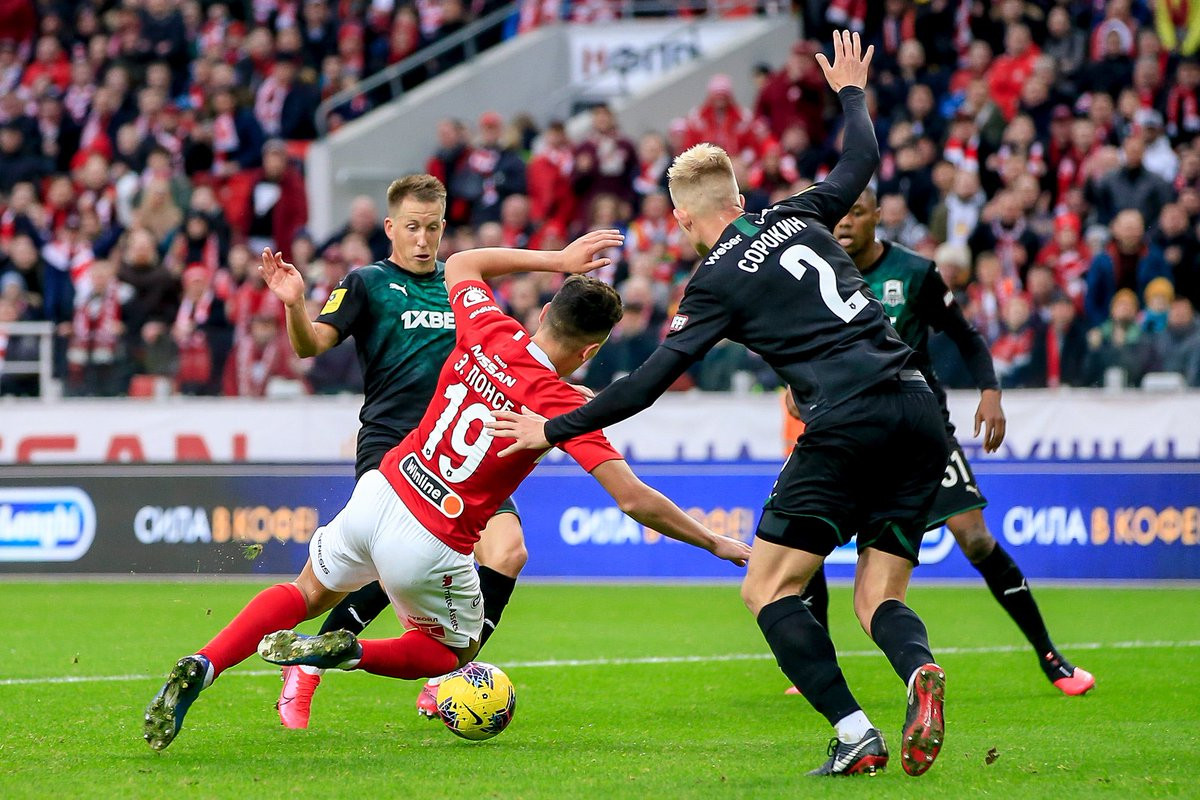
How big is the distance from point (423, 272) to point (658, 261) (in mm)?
9262

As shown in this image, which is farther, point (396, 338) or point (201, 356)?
point (201, 356)

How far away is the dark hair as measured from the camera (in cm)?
591

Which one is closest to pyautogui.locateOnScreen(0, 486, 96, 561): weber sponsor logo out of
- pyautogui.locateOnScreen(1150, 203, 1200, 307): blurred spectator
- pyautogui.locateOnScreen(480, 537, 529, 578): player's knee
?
pyautogui.locateOnScreen(480, 537, 529, 578): player's knee

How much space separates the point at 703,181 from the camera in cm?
585

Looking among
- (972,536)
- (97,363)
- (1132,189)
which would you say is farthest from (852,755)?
(97,363)

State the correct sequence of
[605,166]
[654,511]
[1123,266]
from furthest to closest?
[605,166]
[1123,266]
[654,511]

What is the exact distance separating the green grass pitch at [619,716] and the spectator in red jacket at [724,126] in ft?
25.7

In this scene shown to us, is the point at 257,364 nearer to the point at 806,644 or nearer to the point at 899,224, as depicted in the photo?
the point at 899,224

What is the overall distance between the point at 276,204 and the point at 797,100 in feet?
20.4

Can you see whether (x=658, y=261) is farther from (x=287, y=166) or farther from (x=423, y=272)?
(x=423, y=272)

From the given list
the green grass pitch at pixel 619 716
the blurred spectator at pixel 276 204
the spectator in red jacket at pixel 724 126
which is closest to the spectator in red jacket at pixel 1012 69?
the spectator in red jacket at pixel 724 126

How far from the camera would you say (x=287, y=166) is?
2045 centimetres

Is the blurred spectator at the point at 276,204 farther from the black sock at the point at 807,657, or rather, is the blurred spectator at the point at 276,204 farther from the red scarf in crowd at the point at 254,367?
the black sock at the point at 807,657

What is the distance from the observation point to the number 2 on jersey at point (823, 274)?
569 cm
